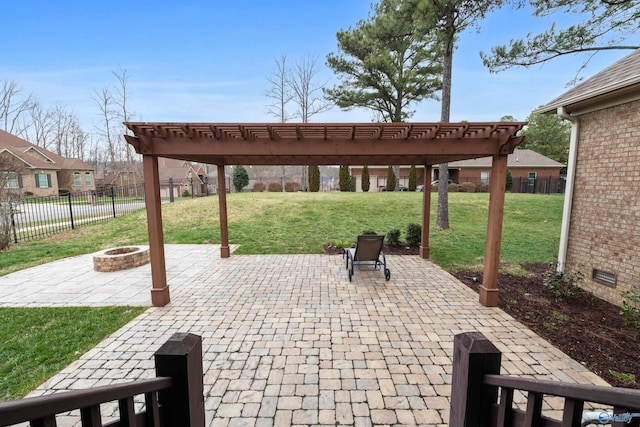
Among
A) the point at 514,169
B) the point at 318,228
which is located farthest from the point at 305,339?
the point at 514,169

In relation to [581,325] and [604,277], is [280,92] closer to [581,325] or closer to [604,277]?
[604,277]

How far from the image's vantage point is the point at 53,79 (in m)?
26.9

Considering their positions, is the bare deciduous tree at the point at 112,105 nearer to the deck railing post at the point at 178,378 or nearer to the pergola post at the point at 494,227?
the pergola post at the point at 494,227

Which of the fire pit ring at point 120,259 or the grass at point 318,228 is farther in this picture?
the grass at point 318,228

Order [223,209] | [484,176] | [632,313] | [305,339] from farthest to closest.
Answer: [484,176], [223,209], [632,313], [305,339]

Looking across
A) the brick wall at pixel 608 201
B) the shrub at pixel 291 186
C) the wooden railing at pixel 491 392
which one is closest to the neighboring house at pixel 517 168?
the shrub at pixel 291 186

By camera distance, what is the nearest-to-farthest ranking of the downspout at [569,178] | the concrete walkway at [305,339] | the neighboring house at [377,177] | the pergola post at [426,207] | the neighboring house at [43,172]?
the concrete walkway at [305,339], the downspout at [569,178], the pergola post at [426,207], the neighboring house at [43,172], the neighboring house at [377,177]

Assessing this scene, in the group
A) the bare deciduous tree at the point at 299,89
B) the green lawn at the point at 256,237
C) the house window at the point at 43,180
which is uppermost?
the bare deciduous tree at the point at 299,89

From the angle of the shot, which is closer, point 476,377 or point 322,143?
point 476,377

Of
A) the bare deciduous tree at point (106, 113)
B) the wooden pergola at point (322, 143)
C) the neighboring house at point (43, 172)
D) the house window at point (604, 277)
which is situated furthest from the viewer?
the neighboring house at point (43, 172)

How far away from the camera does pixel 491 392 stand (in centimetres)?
134

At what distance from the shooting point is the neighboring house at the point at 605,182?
452cm

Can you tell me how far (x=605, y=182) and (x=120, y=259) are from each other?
31.6 feet

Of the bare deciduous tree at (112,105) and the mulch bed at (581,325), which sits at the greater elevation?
the bare deciduous tree at (112,105)
